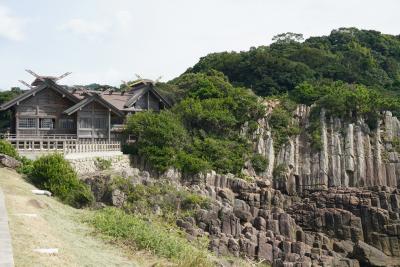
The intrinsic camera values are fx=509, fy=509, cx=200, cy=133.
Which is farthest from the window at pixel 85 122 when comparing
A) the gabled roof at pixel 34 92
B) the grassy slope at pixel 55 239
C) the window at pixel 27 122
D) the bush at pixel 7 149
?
the grassy slope at pixel 55 239

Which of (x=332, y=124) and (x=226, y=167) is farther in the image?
(x=332, y=124)

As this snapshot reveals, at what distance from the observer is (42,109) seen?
42375 mm

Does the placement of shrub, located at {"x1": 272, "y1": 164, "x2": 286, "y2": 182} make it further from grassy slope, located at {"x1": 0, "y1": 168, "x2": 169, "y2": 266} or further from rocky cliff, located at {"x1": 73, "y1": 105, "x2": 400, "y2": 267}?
grassy slope, located at {"x1": 0, "y1": 168, "x2": 169, "y2": 266}

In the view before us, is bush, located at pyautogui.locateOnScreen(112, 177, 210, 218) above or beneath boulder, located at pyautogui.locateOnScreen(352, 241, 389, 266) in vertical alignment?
above

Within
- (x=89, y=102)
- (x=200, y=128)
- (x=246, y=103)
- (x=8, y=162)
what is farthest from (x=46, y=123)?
(x=246, y=103)

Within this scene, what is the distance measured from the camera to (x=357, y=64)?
7506cm

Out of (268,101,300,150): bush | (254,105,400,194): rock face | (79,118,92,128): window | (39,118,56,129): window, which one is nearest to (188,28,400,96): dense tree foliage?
(268,101,300,150): bush

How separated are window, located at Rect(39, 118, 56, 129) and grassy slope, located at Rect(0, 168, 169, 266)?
1937cm

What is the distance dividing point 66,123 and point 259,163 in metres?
17.5

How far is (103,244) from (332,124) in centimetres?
3705

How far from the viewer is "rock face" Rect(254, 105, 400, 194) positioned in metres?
45.8

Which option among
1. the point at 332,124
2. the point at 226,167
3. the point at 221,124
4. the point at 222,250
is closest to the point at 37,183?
the point at 222,250

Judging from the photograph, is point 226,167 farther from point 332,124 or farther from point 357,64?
point 357,64

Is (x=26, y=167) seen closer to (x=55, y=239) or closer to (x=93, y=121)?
(x=93, y=121)
